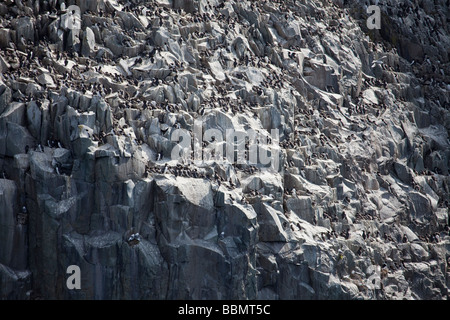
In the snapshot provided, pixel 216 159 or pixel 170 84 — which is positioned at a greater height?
pixel 170 84

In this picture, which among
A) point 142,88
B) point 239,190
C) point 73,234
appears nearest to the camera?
point 73,234

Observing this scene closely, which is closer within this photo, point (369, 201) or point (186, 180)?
point (186, 180)

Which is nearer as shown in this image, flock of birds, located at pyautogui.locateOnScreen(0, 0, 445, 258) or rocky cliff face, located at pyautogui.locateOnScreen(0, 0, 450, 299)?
rocky cliff face, located at pyautogui.locateOnScreen(0, 0, 450, 299)

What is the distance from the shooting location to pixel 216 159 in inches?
2574

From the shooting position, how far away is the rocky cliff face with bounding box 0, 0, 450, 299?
198ft

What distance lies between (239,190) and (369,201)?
1630 cm

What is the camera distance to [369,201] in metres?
75.2

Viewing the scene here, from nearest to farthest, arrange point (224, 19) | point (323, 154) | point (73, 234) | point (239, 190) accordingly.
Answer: point (73, 234) < point (239, 190) < point (323, 154) < point (224, 19)

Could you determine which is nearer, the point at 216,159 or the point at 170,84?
the point at 216,159

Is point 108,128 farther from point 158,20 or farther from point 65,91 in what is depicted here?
point 158,20

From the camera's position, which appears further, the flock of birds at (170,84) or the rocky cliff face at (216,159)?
the flock of birds at (170,84)

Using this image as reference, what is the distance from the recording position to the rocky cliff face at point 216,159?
60.4 metres
